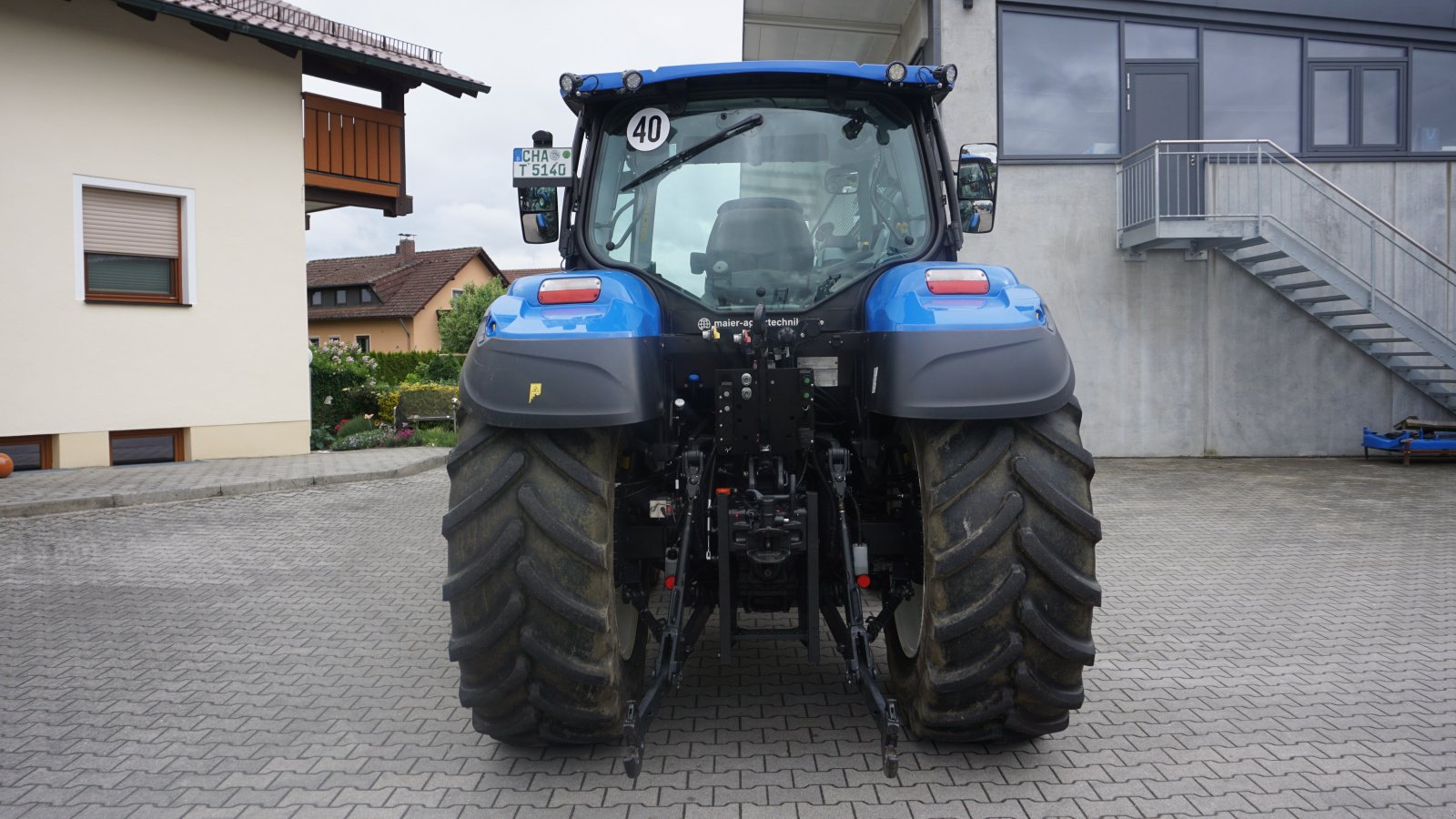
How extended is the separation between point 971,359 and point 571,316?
128 cm

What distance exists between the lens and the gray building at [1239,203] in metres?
14.0

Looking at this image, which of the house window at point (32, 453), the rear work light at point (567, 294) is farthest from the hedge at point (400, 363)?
the rear work light at point (567, 294)

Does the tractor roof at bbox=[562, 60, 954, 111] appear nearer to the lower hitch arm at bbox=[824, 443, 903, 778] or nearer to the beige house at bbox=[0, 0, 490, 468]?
the lower hitch arm at bbox=[824, 443, 903, 778]

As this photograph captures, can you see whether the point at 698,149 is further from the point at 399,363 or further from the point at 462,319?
the point at 462,319

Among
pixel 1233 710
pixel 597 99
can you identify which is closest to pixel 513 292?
pixel 597 99

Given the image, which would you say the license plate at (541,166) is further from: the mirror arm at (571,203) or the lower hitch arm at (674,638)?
the lower hitch arm at (674,638)

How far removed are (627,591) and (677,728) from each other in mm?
592

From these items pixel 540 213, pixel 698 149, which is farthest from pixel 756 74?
pixel 540 213

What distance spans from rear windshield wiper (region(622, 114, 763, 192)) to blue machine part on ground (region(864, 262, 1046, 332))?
956mm

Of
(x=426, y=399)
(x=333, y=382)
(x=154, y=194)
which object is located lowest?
(x=426, y=399)

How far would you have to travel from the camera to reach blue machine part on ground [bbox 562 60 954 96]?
12.7 feet

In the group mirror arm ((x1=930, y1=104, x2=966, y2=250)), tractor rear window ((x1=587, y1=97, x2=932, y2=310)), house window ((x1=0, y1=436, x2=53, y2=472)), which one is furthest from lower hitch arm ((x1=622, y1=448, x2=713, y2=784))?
house window ((x1=0, y1=436, x2=53, y2=472))

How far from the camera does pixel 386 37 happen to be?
50.5ft

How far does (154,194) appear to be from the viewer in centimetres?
1225
